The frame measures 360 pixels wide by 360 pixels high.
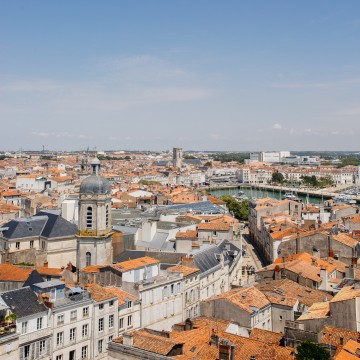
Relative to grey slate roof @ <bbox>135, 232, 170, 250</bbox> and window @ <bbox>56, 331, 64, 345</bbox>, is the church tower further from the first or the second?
window @ <bbox>56, 331, 64, 345</bbox>

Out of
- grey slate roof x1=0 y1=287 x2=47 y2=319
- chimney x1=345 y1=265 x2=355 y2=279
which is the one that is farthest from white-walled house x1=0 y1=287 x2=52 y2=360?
chimney x1=345 y1=265 x2=355 y2=279

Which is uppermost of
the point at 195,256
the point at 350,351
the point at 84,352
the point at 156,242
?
the point at 195,256

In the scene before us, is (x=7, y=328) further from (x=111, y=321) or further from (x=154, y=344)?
(x=154, y=344)

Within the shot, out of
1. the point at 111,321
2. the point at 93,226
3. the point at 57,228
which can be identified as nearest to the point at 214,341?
the point at 111,321

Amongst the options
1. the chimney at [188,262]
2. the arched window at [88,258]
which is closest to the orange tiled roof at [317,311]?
the chimney at [188,262]

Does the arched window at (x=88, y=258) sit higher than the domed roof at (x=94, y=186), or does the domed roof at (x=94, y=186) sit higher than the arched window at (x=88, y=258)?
the domed roof at (x=94, y=186)

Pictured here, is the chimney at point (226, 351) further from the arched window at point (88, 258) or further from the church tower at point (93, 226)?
the arched window at point (88, 258)
